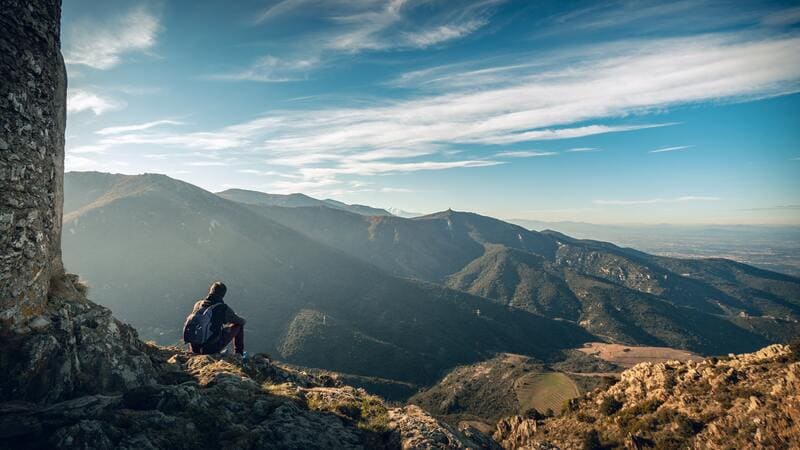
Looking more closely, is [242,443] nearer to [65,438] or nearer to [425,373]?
[65,438]

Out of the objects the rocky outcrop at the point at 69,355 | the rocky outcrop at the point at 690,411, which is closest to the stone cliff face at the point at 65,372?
the rocky outcrop at the point at 69,355

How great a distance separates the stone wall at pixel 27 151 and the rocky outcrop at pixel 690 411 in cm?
1679

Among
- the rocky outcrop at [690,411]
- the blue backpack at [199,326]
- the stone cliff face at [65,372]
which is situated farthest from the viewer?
the blue backpack at [199,326]

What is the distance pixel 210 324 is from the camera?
47.9ft

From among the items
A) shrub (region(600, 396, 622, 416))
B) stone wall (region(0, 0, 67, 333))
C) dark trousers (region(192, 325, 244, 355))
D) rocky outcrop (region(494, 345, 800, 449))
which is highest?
stone wall (region(0, 0, 67, 333))

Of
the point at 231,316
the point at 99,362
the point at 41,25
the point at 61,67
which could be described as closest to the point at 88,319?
the point at 99,362

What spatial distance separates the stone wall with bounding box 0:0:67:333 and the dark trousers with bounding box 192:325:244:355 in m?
5.75

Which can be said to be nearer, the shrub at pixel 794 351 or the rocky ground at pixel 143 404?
the rocky ground at pixel 143 404

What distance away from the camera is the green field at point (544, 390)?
142875 millimetres

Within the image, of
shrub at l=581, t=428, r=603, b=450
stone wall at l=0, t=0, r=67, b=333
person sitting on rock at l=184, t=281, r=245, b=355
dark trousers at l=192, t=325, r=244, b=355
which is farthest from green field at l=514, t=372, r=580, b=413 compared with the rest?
stone wall at l=0, t=0, r=67, b=333

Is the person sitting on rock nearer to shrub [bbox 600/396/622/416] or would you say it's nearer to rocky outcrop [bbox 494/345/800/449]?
rocky outcrop [bbox 494/345/800/449]

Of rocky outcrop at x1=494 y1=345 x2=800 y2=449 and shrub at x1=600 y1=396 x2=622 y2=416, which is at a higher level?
rocky outcrop at x1=494 y1=345 x2=800 y2=449

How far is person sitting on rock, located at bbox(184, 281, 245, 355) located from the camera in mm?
14375

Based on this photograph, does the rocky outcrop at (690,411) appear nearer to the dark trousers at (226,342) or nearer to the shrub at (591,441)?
the shrub at (591,441)
